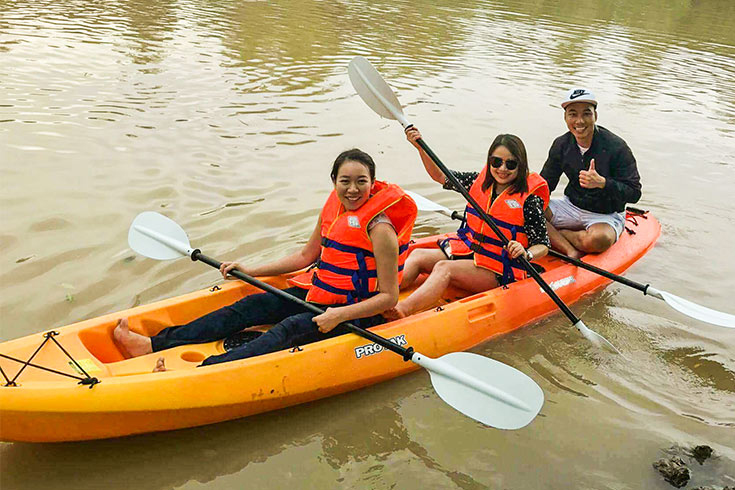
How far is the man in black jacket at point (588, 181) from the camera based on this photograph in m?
4.36

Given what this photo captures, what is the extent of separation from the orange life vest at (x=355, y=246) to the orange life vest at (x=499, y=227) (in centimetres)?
85

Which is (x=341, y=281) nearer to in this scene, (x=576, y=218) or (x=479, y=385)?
(x=479, y=385)

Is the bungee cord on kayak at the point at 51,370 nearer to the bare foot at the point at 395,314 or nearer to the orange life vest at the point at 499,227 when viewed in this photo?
the bare foot at the point at 395,314

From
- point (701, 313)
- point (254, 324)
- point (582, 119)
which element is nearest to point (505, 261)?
point (582, 119)

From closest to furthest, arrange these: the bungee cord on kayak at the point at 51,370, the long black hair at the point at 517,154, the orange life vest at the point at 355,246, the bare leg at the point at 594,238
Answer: the bungee cord on kayak at the point at 51,370 → the orange life vest at the point at 355,246 → the long black hair at the point at 517,154 → the bare leg at the point at 594,238

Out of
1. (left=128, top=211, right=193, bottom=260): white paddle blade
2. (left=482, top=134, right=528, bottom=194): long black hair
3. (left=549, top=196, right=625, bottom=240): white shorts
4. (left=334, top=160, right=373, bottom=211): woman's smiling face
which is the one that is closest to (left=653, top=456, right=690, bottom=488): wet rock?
(left=482, top=134, right=528, bottom=194): long black hair

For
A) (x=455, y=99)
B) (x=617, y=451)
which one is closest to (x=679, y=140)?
(x=455, y=99)

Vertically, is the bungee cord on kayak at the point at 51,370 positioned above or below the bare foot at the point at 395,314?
above

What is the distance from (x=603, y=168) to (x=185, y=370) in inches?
124

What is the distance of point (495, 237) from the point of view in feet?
13.2

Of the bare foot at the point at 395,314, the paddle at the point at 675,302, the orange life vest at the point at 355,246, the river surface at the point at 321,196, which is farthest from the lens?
the paddle at the point at 675,302

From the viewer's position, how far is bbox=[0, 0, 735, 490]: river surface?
3.00m

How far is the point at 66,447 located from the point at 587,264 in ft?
10.8

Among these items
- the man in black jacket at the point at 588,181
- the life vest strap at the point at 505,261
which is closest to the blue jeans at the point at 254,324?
the life vest strap at the point at 505,261
